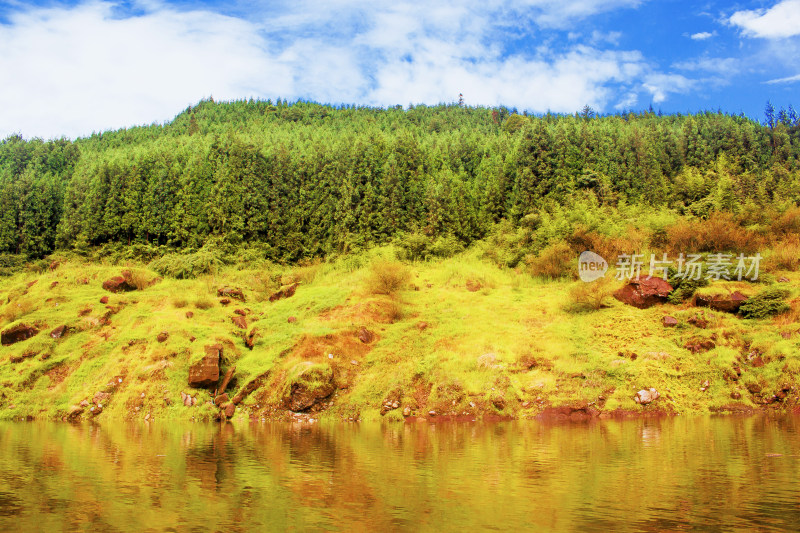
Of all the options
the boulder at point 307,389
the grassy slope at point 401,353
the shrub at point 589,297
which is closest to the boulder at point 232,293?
the grassy slope at point 401,353

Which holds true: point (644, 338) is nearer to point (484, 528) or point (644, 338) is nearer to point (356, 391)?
point (356, 391)

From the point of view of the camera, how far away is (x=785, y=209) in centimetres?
3875

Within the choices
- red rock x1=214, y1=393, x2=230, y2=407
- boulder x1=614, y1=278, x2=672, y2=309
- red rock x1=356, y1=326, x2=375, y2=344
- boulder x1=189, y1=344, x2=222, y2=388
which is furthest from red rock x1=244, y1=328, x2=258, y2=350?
boulder x1=614, y1=278, x2=672, y2=309

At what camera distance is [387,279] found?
32656 millimetres

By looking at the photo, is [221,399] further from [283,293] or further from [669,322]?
[669,322]

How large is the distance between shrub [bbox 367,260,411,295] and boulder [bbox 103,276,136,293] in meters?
16.0

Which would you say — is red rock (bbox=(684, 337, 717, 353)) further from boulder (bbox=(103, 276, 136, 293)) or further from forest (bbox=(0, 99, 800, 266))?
boulder (bbox=(103, 276, 136, 293))

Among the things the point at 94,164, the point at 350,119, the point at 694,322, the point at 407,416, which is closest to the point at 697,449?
the point at 407,416

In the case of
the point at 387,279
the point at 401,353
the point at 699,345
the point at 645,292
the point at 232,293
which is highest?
the point at 387,279

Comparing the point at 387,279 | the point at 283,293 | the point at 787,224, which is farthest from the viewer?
the point at 787,224

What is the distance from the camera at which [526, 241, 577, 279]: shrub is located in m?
36.9

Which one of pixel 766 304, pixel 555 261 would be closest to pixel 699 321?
pixel 766 304

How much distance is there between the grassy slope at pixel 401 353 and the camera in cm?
2180

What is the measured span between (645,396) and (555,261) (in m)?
16.8
